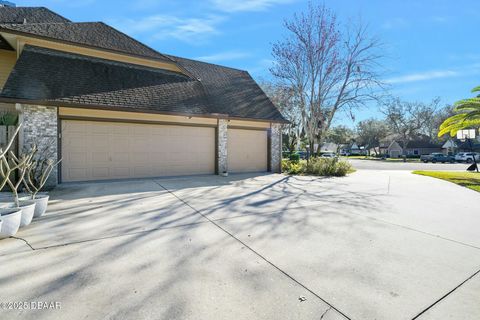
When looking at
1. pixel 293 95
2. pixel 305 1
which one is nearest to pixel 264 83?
pixel 293 95

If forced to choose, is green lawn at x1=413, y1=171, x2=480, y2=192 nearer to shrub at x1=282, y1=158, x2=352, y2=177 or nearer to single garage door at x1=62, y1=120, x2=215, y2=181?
shrub at x1=282, y1=158, x2=352, y2=177

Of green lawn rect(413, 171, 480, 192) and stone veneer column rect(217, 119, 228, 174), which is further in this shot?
stone veneer column rect(217, 119, 228, 174)

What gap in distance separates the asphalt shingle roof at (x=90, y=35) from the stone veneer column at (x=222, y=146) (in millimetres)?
4354

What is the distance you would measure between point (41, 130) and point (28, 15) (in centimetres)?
822

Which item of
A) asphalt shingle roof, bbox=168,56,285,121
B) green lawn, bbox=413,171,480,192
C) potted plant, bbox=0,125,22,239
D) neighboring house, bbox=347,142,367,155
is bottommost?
green lawn, bbox=413,171,480,192

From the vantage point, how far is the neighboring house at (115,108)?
28.0 feet

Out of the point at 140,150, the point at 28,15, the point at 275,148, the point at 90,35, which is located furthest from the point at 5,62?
the point at 275,148

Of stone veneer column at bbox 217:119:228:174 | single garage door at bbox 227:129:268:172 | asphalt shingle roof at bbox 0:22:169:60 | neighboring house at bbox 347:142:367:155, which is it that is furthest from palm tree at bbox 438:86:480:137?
neighboring house at bbox 347:142:367:155

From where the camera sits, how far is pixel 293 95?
1838 centimetres

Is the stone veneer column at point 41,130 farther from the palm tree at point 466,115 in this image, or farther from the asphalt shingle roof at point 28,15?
the palm tree at point 466,115

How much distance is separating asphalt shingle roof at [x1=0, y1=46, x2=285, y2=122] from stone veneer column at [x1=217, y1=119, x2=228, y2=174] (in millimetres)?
674

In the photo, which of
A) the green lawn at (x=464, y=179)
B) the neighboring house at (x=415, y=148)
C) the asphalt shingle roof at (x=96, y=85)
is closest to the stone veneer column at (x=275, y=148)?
the asphalt shingle roof at (x=96, y=85)

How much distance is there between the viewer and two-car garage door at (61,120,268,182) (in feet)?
29.9

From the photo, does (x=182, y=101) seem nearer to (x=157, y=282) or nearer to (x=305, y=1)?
(x=157, y=282)
